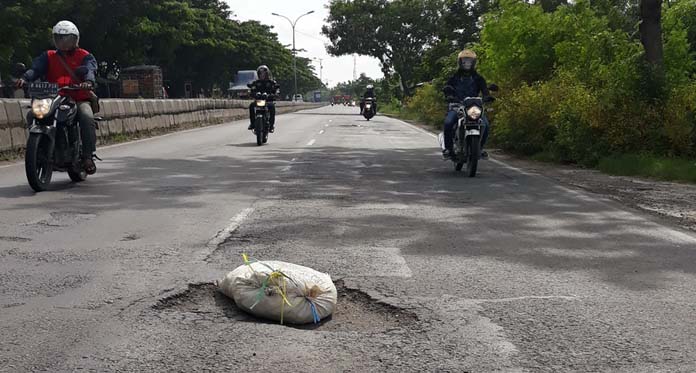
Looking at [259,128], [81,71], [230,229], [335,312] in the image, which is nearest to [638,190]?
[230,229]

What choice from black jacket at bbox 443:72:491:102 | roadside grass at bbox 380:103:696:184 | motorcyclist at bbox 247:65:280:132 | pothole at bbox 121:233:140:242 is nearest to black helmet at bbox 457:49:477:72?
black jacket at bbox 443:72:491:102

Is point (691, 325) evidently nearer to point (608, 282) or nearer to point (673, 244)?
point (608, 282)

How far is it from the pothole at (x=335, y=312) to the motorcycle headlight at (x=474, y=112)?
21.6 ft

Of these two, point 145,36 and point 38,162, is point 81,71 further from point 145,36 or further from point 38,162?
point 145,36

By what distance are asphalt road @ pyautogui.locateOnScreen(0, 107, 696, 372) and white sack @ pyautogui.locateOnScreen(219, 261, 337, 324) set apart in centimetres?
8

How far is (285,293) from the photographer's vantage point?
4.00m

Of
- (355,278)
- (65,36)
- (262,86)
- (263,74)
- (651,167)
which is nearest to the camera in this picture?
(355,278)

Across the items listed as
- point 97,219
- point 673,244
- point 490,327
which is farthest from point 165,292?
point 673,244

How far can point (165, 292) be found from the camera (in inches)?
175

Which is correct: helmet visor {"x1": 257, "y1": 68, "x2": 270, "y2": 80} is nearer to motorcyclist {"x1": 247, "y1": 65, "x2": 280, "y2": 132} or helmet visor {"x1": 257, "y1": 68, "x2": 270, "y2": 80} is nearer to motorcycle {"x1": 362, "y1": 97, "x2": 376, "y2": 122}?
motorcyclist {"x1": 247, "y1": 65, "x2": 280, "y2": 132}

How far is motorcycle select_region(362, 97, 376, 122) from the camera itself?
138 ft

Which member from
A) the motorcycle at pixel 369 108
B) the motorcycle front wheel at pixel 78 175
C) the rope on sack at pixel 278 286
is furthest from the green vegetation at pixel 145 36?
the rope on sack at pixel 278 286

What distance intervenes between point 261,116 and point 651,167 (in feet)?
29.0

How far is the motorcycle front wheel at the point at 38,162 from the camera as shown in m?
8.20
